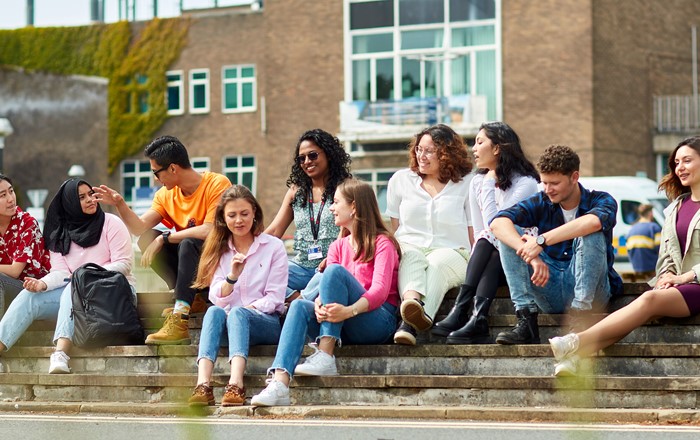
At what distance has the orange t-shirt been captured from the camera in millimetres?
10438

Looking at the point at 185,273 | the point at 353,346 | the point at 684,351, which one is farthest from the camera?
the point at 185,273

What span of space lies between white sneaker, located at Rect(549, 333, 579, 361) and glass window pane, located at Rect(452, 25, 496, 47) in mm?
35006

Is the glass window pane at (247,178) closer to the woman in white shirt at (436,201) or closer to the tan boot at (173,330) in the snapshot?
the woman in white shirt at (436,201)

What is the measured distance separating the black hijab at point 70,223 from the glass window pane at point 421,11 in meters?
32.9

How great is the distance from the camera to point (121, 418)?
8562 millimetres

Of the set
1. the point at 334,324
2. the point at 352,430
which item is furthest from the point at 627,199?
the point at 352,430

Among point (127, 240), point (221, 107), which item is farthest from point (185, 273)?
point (221, 107)

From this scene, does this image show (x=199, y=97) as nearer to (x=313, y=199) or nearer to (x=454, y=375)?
(x=313, y=199)

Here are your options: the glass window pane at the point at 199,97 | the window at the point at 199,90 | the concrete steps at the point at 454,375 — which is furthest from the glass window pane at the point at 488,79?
the concrete steps at the point at 454,375

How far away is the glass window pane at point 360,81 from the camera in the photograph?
43688mm

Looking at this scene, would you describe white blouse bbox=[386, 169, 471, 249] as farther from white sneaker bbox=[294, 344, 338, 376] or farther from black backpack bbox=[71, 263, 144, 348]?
black backpack bbox=[71, 263, 144, 348]

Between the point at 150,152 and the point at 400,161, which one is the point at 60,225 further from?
the point at 400,161

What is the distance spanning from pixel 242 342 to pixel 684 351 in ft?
8.85

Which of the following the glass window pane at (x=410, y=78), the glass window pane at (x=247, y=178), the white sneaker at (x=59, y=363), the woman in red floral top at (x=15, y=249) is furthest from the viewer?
the glass window pane at (x=247, y=178)
